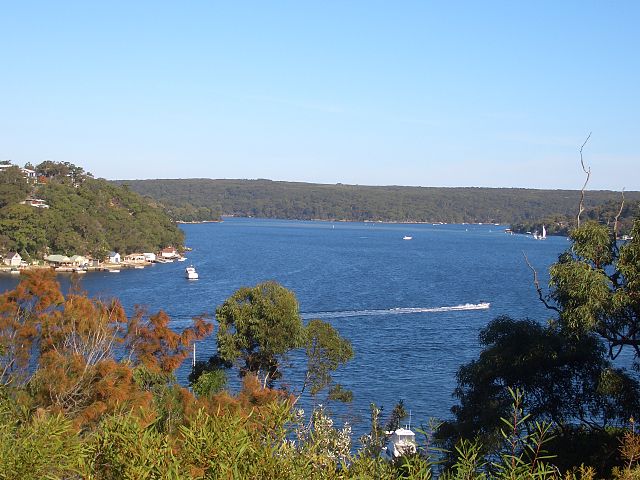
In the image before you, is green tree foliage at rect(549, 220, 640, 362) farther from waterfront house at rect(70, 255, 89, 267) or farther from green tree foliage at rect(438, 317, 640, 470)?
waterfront house at rect(70, 255, 89, 267)

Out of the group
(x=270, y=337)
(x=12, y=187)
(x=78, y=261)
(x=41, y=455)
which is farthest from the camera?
(x=12, y=187)

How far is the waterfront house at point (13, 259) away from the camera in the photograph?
6130 cm

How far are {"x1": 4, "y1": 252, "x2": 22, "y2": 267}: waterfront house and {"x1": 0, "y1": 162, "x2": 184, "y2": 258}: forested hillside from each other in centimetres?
97

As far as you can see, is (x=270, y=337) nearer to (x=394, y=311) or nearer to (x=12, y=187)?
(x=394, y=311)

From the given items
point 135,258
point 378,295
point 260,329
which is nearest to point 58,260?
point 135,258

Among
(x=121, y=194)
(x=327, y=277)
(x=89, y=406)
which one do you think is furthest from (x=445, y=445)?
(x=121, y=194)

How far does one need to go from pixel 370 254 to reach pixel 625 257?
7577 centimetres

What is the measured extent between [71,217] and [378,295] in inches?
1459

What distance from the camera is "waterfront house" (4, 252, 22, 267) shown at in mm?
61300

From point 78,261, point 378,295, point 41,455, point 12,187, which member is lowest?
point 78,261

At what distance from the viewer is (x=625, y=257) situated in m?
10.5

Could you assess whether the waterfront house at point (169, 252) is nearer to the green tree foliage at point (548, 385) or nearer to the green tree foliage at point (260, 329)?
the green tree foliage at point (260, 329)

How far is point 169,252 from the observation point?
3019 inches

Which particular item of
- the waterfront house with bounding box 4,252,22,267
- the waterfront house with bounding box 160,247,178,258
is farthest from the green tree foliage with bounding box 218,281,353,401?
the waterfront house with bounding box 160,247,178,258
